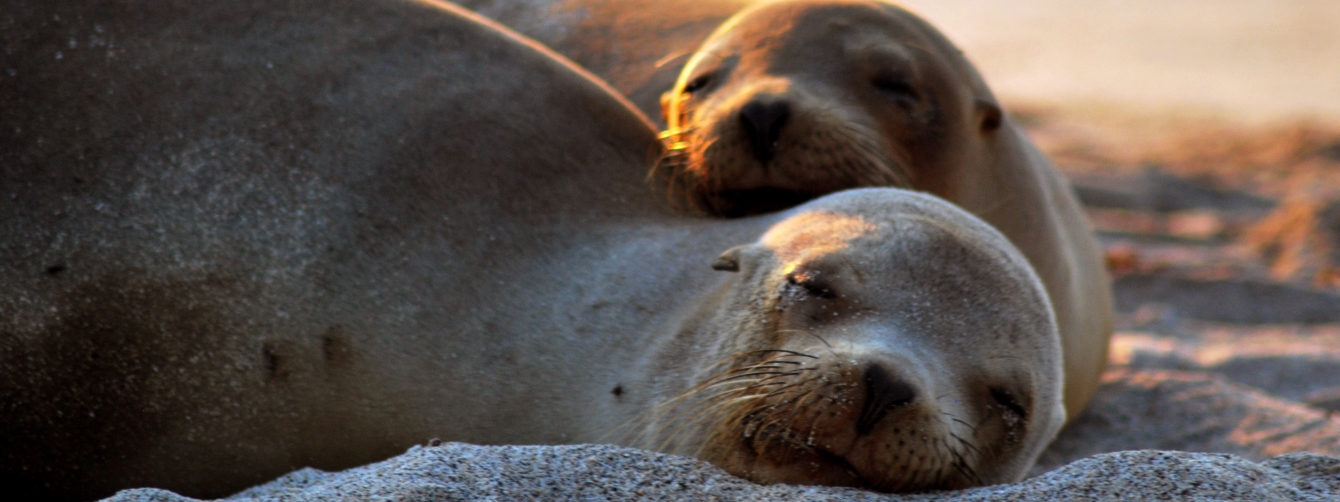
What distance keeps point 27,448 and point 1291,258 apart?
19.4 feet

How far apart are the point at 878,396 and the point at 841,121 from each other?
1358 millimetres

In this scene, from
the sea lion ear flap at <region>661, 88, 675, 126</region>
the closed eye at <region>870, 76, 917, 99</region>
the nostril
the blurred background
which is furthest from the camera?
the blurred background

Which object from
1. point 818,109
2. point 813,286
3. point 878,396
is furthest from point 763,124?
point 878,396

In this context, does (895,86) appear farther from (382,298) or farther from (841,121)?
(382,298)

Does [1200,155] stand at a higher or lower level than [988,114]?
lower

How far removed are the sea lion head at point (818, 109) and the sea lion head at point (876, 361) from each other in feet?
1.49

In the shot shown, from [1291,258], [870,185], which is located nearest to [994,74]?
[1291,258]

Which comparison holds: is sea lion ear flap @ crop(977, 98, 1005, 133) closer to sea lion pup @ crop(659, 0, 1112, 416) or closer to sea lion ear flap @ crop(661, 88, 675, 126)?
sea lion pup @ crop(659, 0, 1112, 416)

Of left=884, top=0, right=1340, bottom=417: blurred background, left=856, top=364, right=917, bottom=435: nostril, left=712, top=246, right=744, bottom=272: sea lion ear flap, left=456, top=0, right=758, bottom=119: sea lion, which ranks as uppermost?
left=856, top=364, right=917, bottom=435: nostril

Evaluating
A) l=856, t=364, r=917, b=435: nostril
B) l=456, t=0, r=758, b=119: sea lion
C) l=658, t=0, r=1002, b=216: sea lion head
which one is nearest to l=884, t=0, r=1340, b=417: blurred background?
l=658, t=0, r=1002, b=216: sea lion head

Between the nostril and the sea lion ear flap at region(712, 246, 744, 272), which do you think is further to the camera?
the sea lion ear flap at region(712, 246, 744, 272)

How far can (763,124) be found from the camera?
3.58 meters

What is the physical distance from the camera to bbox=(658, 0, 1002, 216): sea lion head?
362 cm

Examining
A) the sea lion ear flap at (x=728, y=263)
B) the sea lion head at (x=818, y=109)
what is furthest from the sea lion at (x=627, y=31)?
the sea lion ear flap at (x=728, y=263)
